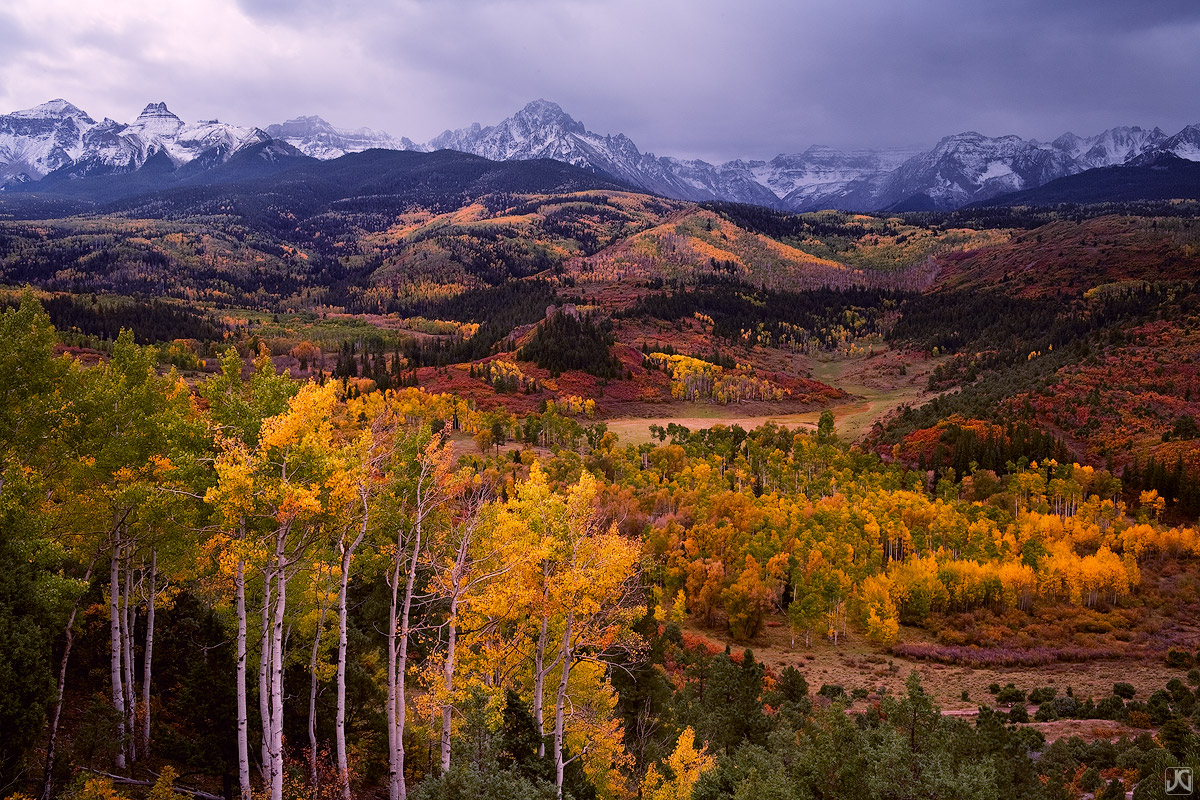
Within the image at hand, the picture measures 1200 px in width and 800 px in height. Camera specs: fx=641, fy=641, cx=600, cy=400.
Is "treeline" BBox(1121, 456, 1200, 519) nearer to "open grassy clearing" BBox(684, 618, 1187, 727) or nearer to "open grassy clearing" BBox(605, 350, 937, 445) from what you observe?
"open grassy clearing" BBox(684, 618, 1187, 727)

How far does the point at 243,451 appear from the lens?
1858 cm

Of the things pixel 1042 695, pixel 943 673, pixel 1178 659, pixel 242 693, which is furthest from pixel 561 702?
pixel 1178 659

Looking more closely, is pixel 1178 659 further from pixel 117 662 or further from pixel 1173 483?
pixel 117 662

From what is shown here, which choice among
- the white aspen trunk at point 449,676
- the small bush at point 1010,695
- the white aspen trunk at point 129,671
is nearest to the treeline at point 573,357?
the small bush at point 1010,695

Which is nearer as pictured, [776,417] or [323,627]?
[323,627]

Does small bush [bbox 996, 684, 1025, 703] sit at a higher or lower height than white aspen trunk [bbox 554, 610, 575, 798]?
lower

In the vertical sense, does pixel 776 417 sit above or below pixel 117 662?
below

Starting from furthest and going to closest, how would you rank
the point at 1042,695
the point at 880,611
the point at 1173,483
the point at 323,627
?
the point at 1173,483
the point at 880,611
the point at 1042,695
the point at 323,627

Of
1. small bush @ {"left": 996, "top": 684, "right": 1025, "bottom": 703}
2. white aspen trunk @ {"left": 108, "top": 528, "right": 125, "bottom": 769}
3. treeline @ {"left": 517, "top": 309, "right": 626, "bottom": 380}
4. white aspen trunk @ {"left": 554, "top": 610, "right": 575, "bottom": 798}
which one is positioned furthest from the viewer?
treeline @ {"left": 517, "top": 309, "right": 626, "bottom": 380}

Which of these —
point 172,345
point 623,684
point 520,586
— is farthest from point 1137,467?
point 172,345

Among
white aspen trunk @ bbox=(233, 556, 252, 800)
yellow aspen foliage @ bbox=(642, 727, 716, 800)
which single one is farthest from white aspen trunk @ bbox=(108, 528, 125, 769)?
yellow aspen foliage @ bbox=(642, 727, 716, 800)

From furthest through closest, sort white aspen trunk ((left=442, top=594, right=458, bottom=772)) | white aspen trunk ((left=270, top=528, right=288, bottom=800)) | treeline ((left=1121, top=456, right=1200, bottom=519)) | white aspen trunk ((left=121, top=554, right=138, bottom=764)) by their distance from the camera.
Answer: treeline ((left=1121, top=456, right=1200, bottom=519))
white aspen trunk ((left=121, top=554, right=138, bottom=764))
white aspen trunk ((left=442, top=594, right=458, bottom=772))
white aspen trunk ((left=270, top=528, right=288, bottom=800))

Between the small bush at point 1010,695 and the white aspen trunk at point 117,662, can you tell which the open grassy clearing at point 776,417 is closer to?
the small bush at point 1010,695

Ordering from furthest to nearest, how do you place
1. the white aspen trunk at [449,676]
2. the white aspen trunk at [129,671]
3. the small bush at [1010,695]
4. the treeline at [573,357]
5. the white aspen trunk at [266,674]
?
1. the treeline at [573,357]
2. the small bush at [1010,695]
3. the white aspen trunk at [129,671]
4. the white aspen trunk at [449,676]
5. the white aspen trunk at [266,674]
